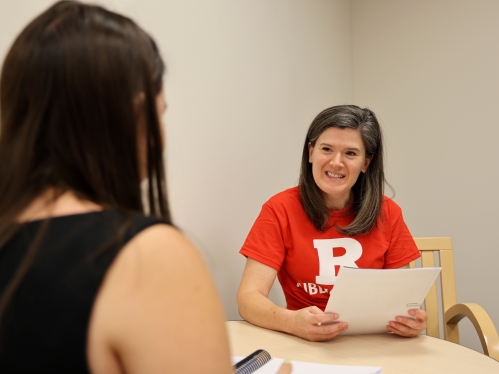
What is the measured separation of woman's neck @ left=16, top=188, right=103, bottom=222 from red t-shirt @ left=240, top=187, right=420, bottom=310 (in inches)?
46.0

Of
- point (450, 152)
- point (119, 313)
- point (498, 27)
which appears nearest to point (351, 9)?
point (498, 27)

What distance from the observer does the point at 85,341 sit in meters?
0.50

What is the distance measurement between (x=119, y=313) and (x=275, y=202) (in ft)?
4.36

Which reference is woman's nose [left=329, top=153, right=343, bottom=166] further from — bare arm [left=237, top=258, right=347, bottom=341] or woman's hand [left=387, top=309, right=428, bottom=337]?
woman's hand [left=387, top=309, right=428, bottom=337]

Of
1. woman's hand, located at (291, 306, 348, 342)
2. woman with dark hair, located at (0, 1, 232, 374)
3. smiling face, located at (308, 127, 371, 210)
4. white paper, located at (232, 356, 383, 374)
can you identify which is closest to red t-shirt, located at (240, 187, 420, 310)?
smiling face, located at (308, 127, 371, 210)

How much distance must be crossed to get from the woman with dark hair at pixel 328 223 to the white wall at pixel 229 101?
254 mm

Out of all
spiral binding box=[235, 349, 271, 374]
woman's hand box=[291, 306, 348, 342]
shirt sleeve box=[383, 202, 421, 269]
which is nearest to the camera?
spiral binding box=[235, 349, 271, 374]

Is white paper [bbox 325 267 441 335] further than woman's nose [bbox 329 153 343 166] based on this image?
No

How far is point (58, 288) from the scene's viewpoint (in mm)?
513

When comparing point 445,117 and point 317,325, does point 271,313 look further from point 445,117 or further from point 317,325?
point 445,117

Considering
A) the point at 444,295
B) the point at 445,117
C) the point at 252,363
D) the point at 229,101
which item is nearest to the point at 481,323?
the point at 444,295

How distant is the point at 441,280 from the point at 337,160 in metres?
0.65

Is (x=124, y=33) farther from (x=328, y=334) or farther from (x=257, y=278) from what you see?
(x=257, y=278)

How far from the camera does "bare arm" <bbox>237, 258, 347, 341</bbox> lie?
52.0 inches
